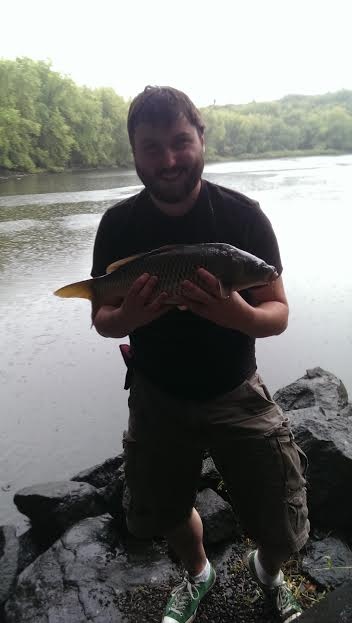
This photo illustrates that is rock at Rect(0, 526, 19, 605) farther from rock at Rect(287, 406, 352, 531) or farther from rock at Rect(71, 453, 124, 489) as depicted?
rock at Rect(287, 406, 352, 531)

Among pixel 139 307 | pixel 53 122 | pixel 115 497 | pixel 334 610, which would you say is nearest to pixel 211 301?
pixel 139 307

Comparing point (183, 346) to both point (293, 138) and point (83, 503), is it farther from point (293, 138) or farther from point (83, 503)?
point (293, 138)

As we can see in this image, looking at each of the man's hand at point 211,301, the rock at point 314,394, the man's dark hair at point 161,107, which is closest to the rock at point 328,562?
the rock at point 314,394

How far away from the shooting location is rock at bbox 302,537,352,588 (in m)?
2.44

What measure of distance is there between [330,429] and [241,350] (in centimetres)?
145

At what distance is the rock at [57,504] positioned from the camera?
3055 mm

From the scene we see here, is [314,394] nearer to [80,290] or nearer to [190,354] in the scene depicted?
[190,354]

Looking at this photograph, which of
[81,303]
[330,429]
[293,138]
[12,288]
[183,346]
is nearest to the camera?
[183,346]

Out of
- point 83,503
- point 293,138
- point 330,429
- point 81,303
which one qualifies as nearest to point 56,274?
point 81,303

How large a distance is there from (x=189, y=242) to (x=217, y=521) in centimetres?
174

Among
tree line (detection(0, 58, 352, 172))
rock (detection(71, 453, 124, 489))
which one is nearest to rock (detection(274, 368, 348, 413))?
rock (detection(71, 453, 124, 489))

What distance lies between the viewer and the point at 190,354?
1.86 metres

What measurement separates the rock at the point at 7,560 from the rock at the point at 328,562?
1.67 meters

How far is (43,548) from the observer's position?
3.06 metres
